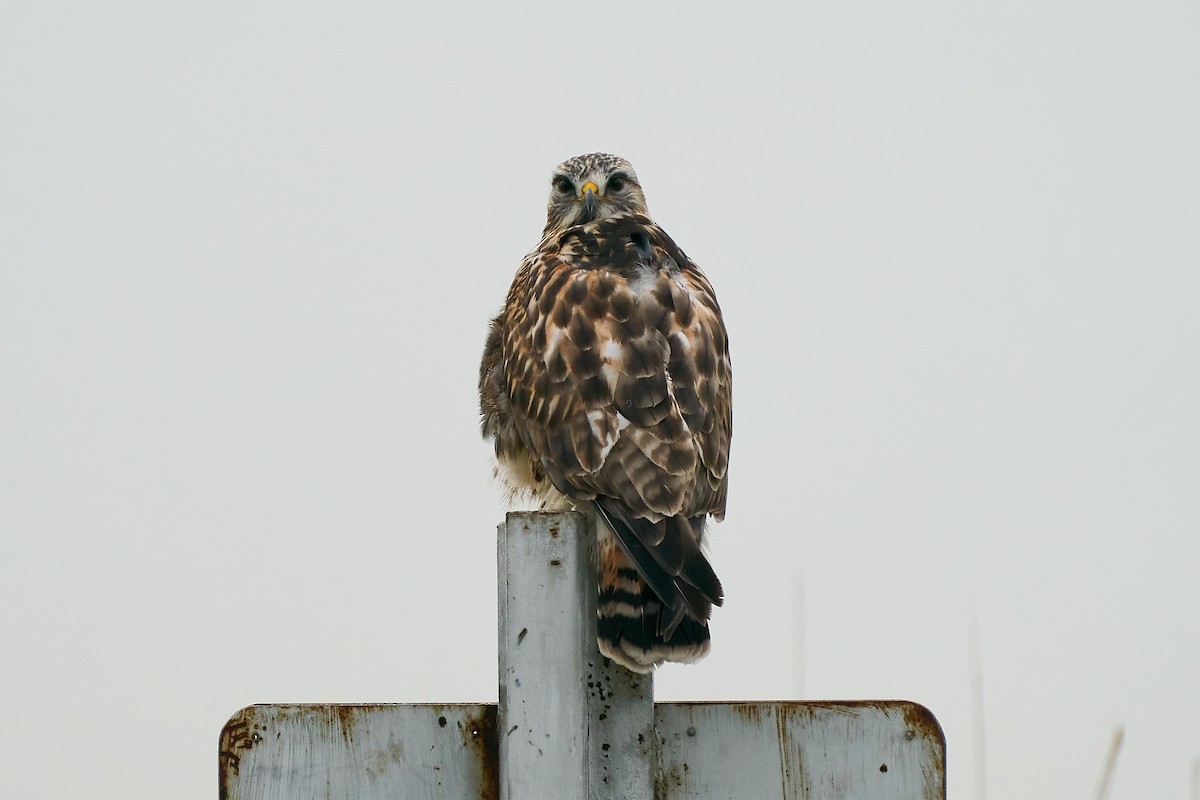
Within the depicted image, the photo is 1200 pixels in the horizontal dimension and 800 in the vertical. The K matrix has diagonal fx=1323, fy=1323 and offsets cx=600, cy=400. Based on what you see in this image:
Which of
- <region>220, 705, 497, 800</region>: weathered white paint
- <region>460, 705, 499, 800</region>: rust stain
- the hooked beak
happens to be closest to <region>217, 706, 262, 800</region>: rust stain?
<region>220, 705, 497, 800</region>: weathered white paint

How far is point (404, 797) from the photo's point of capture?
202cm

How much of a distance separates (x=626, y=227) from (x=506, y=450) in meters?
0.85

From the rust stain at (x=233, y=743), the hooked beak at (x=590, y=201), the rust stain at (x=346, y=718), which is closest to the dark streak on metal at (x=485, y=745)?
the rust stain at (x=346, y=718)

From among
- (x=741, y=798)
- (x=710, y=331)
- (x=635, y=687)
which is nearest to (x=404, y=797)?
(x=635, y=687)

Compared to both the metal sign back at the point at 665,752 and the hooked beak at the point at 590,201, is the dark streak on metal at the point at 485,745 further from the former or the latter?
the hooked beak at the point at 590,201

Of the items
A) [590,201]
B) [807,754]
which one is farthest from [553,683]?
[590,201]

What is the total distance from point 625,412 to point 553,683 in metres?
0.94

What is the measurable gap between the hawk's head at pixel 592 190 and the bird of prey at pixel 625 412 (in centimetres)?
68

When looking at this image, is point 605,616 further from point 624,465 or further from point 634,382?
point 634,382

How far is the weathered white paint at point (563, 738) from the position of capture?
→ 193 cm

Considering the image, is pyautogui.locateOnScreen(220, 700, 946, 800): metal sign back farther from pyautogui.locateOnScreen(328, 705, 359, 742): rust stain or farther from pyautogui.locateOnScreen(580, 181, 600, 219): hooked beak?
pyautogui.locateOnScreen(580, 181, 600, 219): hooked beak

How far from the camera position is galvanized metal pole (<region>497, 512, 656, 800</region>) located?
1906mm

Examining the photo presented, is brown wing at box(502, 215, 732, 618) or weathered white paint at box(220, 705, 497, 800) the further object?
brown wing at box(502, 215, 732, 618)

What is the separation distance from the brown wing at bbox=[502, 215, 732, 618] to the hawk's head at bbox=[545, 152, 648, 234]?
93 centimetres
